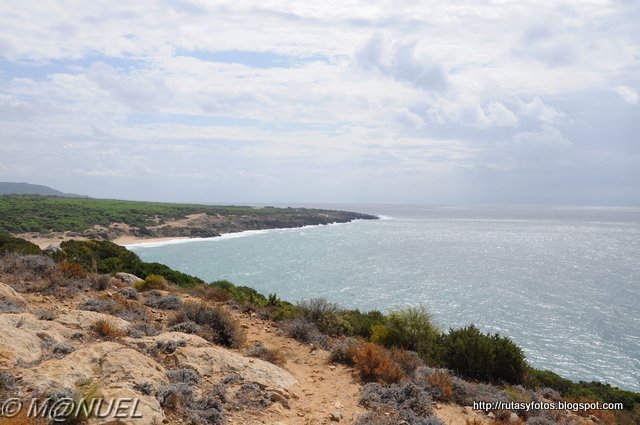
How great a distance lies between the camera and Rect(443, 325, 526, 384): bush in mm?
10602

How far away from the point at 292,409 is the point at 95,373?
10.7 feet

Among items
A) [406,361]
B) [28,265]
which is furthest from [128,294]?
[406,361]

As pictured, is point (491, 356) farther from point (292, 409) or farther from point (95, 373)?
point (95, 373)

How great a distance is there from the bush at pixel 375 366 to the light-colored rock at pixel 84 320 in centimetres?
528

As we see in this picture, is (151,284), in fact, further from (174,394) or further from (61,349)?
(174,394)

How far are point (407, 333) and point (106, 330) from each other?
25.9 ft

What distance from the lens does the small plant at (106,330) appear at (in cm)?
855

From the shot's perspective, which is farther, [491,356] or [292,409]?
[491,356]

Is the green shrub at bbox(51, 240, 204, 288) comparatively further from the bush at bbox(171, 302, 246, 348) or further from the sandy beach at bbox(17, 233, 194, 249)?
the sandy beach at bbox(17, 233, 194, 249)

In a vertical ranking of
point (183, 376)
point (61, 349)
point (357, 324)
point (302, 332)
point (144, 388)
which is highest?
point (61, 349)

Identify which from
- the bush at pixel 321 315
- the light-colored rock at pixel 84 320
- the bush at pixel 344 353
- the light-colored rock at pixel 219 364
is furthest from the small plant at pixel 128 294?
the bush at pixel 344 353

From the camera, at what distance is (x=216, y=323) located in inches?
425

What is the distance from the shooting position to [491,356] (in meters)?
10.6

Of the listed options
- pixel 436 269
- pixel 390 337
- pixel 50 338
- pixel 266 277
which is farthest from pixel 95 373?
pixel 436 269
